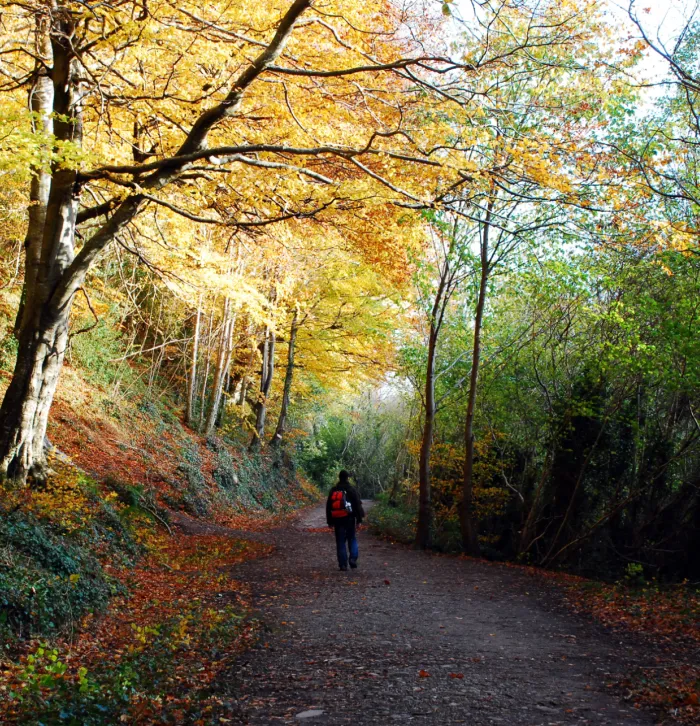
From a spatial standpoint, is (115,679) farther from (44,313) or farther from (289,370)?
(289,370)

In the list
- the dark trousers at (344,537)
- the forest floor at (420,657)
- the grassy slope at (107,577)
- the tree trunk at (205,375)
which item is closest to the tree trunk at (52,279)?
the grassy slope at (107,577)

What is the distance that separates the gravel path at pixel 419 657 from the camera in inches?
178

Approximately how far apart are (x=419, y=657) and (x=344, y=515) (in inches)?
194

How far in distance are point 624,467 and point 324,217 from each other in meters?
8.76

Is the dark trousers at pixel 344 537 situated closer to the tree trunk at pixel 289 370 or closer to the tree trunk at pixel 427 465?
the tree trunk at pixel 427 465

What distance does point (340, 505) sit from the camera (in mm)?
10703

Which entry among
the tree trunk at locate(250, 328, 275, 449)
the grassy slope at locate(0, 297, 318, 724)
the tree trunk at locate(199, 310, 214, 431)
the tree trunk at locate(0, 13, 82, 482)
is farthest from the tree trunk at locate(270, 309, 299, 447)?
the tree trunk at locate(0, 13, 82, 482)

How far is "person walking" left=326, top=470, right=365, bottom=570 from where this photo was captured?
35.2 feet

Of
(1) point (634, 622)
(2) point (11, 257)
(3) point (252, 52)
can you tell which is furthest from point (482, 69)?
(2) point (11, 257)

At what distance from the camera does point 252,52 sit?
8.58m

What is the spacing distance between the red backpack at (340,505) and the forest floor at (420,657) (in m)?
0.96

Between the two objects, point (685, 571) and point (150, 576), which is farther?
point (685, 571)

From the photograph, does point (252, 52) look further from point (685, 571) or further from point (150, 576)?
point (685, 571)

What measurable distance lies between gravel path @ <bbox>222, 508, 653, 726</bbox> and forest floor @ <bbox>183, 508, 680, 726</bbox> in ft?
0.05
